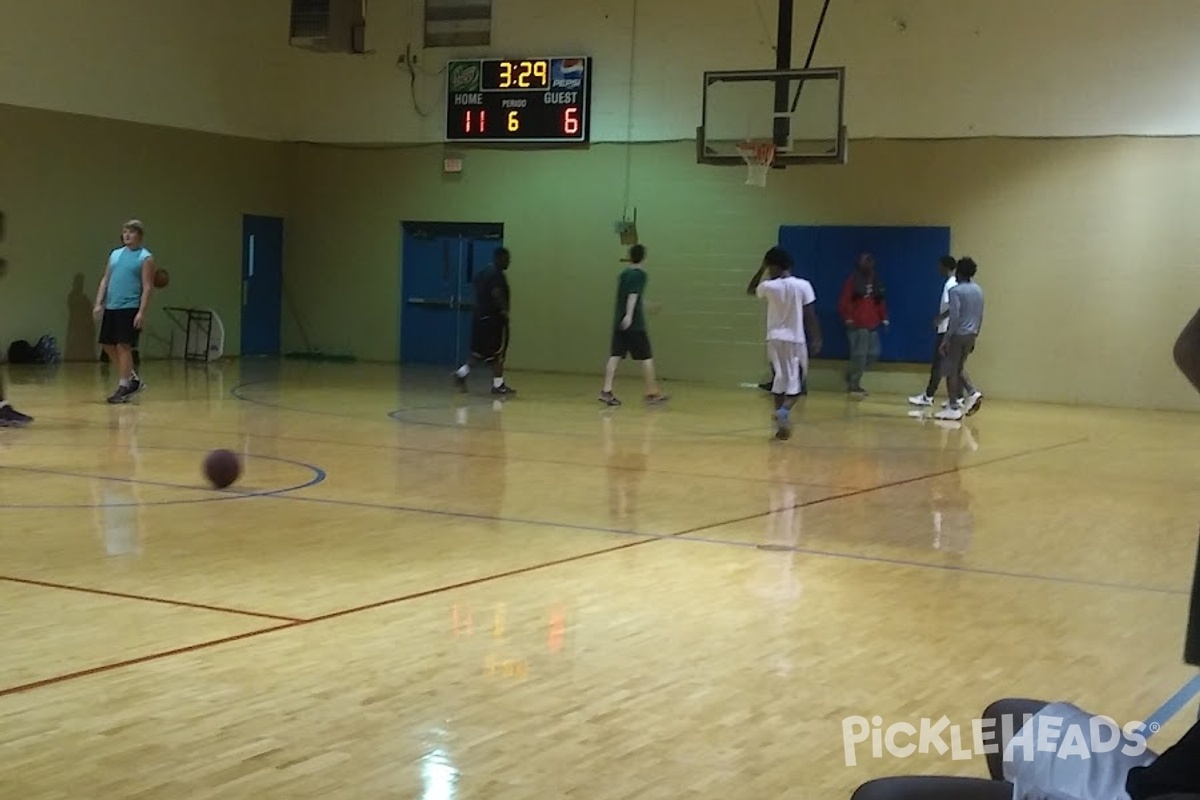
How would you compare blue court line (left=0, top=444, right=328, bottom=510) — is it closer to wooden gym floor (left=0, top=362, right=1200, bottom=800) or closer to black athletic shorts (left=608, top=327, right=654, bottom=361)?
wooden gym floor (left=0, top=362, right=1200, bottom=800)

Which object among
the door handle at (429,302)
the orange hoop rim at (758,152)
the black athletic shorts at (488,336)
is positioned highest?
the orange hoop rim at (758,152)

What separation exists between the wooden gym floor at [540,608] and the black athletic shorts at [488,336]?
4305mm

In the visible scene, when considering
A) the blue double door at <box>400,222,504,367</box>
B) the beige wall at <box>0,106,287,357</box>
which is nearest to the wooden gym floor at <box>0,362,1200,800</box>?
the beige wall at <box>0,106,287,357</box>

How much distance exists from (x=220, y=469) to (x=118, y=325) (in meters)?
5.67

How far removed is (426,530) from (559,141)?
1413 centimetres

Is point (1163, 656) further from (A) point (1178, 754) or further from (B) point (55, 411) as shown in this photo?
(B) point (55, 411)

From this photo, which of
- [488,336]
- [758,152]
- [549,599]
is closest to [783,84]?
[758,152]

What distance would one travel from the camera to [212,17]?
70.9 ft

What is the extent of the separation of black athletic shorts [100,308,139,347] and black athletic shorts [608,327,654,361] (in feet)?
16.2

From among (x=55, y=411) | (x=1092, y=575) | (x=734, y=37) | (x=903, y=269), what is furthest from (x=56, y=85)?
(x=1092, y=575)

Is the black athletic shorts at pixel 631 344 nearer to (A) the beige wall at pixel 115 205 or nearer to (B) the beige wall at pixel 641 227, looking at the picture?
(B) the beige wall at pixel 641 227

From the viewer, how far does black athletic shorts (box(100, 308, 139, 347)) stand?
14.0 metres

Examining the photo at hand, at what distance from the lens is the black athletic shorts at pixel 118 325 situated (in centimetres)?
1395

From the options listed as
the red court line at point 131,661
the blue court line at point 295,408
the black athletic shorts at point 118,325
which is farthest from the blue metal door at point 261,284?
the red court line at point 131,661
